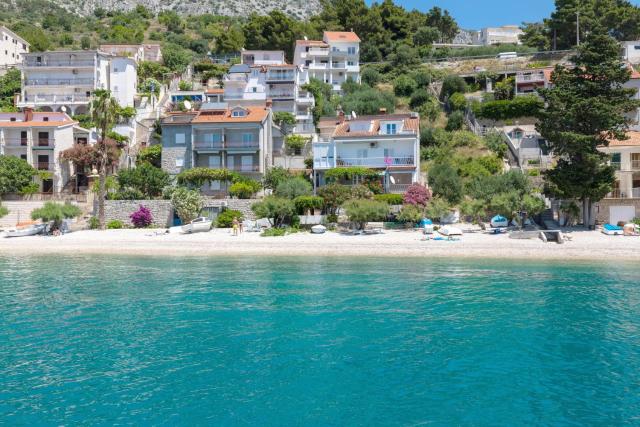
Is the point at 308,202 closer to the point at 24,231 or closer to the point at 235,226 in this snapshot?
the point at 235,226

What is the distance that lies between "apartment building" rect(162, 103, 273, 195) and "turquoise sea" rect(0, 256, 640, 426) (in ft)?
85.2

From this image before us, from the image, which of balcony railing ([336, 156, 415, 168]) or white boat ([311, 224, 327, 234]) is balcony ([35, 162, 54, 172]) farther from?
white boat ([311, 224, 327, 234])

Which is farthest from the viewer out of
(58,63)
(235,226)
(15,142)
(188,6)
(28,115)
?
(188,6)

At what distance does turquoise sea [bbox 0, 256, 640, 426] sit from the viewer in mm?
13359

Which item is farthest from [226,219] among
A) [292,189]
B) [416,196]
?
[416,196]

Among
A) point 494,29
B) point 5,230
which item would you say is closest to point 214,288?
point 5,230

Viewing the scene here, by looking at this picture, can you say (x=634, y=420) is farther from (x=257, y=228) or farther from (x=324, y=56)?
(x=324, y=56)

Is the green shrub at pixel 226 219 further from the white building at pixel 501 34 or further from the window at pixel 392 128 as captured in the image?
the white building at pixel 501 34

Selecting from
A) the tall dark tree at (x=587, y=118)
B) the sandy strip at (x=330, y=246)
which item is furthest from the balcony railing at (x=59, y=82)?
the tall dark tree at (x=587, y=118)

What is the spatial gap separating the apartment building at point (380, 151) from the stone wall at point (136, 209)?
45.6 feet

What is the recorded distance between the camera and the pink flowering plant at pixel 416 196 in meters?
43.8

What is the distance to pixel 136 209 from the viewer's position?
47.0 metres

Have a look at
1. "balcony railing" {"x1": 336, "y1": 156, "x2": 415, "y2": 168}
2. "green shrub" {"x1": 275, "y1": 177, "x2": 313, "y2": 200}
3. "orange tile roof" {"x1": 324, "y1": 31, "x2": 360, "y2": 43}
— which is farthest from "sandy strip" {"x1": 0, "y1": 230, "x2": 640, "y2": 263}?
"orange tile roof" {"x1": 324, "y1": 31, "x2": 360, "y2": 43}

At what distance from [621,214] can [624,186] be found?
8.46ft
